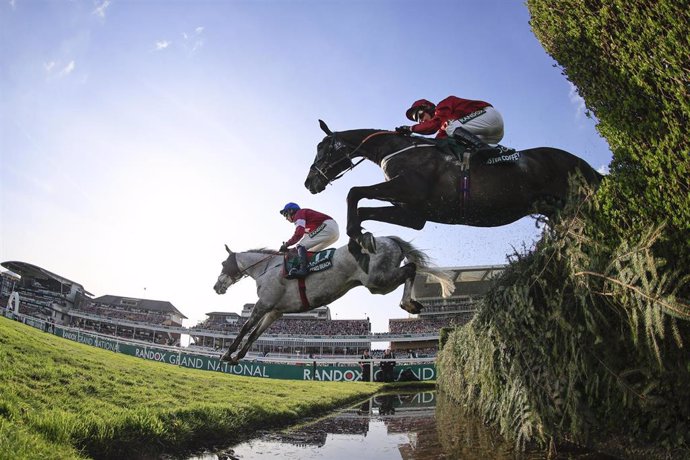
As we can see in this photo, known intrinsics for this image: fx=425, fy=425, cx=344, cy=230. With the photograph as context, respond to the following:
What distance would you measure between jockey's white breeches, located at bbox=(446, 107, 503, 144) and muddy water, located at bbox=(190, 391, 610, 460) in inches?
115

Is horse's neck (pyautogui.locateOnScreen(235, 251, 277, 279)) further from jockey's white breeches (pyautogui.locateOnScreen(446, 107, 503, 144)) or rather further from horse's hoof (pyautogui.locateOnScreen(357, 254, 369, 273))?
jockey's white breeches (pyautogui.locateOnScreen(446, 107, 503, 144))

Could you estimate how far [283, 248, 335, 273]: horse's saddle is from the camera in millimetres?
6395

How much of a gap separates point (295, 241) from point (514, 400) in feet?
14.1

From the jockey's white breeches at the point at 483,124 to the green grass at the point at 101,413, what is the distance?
3.74m

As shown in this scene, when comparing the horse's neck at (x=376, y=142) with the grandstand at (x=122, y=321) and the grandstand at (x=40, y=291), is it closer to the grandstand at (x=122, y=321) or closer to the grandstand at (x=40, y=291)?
the grandstand at (x=122, y=321)

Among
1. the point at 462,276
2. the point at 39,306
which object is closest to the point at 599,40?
the point at 462,276

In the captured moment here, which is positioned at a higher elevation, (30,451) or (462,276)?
(462,276)

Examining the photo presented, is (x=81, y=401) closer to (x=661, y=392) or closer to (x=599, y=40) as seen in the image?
(x=661, y=392)

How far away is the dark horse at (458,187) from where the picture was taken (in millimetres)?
3975

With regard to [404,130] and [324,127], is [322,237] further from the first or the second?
[404,130]

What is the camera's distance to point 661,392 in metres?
2.63

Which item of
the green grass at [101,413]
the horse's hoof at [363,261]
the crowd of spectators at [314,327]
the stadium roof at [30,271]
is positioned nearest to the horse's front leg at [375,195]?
the horse's hoof at [363,261]

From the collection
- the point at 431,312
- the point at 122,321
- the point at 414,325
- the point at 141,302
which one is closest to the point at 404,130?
the point at 431,312

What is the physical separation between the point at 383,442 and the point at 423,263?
2716mm
